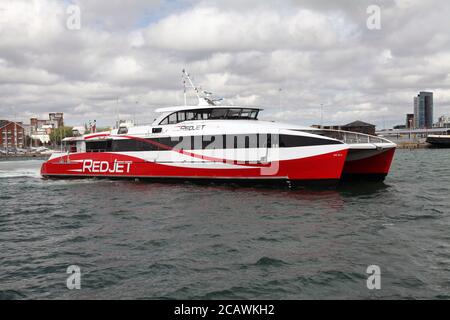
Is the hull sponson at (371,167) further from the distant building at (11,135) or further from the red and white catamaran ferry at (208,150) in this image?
the distant building at (11,135)

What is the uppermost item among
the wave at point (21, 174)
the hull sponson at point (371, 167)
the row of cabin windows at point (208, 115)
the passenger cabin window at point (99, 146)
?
the row of cabin windows at point (208, 115)

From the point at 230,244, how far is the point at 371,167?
12697mm

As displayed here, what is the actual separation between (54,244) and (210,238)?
3.85 metres

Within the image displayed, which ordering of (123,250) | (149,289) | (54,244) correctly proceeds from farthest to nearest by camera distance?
(54,244)
(123,250)
(149,289)

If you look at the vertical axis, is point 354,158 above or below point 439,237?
above

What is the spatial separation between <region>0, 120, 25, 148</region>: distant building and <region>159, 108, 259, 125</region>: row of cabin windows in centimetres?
10010

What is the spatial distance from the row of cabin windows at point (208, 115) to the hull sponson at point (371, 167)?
19.2 feet

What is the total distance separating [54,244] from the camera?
9.73 metres

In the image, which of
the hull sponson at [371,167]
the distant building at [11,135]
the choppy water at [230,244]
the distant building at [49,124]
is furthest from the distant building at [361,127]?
the distant building at [49,124]

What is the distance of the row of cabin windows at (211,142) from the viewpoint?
56.3 feet
